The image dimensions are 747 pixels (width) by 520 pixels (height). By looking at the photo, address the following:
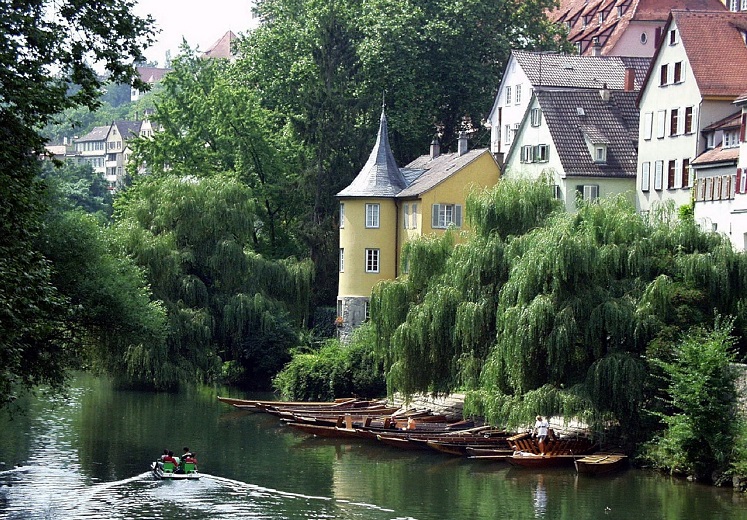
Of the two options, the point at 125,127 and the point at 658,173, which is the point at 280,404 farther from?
the point at 125,127

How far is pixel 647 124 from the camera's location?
59781 mm

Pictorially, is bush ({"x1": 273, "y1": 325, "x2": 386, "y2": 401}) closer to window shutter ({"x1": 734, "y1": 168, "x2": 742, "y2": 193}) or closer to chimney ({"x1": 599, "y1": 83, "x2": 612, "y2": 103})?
window shutter ({"x1": 734, "y1": 168, "x2": 742, "y2": 193})

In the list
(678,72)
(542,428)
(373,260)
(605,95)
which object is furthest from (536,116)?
(542,428)

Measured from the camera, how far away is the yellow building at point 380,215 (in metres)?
63.4

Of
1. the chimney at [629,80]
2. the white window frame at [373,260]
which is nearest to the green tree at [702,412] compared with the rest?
the white window frame at [373,260]

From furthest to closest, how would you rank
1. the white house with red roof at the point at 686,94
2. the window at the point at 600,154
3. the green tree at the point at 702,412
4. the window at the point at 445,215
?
the window at the point at 445,215, the window at the point at 600,154, the white house with red roof at the point at 686,94, the green tree at the point at 702,412

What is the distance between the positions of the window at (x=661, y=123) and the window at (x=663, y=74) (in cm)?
128

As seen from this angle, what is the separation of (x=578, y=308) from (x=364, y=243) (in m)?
26.7

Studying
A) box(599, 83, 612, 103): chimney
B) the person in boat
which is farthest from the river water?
box(599, 83, 612, 103): chimney

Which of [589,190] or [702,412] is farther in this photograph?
[589,190]

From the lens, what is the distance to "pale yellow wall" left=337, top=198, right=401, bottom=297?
64.8m

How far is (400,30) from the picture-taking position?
72.7 metres

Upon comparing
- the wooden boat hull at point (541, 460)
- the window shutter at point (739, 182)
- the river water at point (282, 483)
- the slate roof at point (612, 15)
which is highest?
the slate roof at point (612, 15)

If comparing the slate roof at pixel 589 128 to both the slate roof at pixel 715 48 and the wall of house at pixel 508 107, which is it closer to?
the wall of house at pixel 508 107
